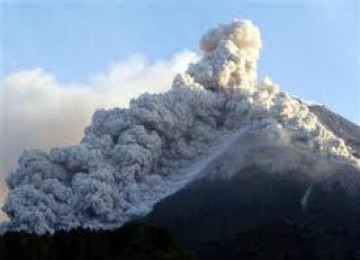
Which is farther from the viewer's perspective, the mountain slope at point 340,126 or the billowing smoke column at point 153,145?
the mountain slope at point 340,126

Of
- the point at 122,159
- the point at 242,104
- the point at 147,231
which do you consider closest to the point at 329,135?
the point at 242,104

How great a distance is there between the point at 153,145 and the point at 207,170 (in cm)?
833

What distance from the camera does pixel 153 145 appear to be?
100375mm

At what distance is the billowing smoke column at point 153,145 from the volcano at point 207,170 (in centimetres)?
13

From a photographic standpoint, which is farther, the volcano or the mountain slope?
the mountain slope

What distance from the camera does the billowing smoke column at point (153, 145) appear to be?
311 feet

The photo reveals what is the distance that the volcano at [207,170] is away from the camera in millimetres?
94812

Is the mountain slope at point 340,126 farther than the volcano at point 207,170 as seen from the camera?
Yes

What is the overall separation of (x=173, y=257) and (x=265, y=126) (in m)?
58.5

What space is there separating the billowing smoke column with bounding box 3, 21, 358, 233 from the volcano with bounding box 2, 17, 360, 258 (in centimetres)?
13

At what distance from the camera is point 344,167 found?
104m

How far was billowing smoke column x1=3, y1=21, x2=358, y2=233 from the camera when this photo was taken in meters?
94.7

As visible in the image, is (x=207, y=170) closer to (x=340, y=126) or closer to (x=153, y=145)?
(x=153, y=145)

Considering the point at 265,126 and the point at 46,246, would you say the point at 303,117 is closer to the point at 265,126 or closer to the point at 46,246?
the point at 265,126
